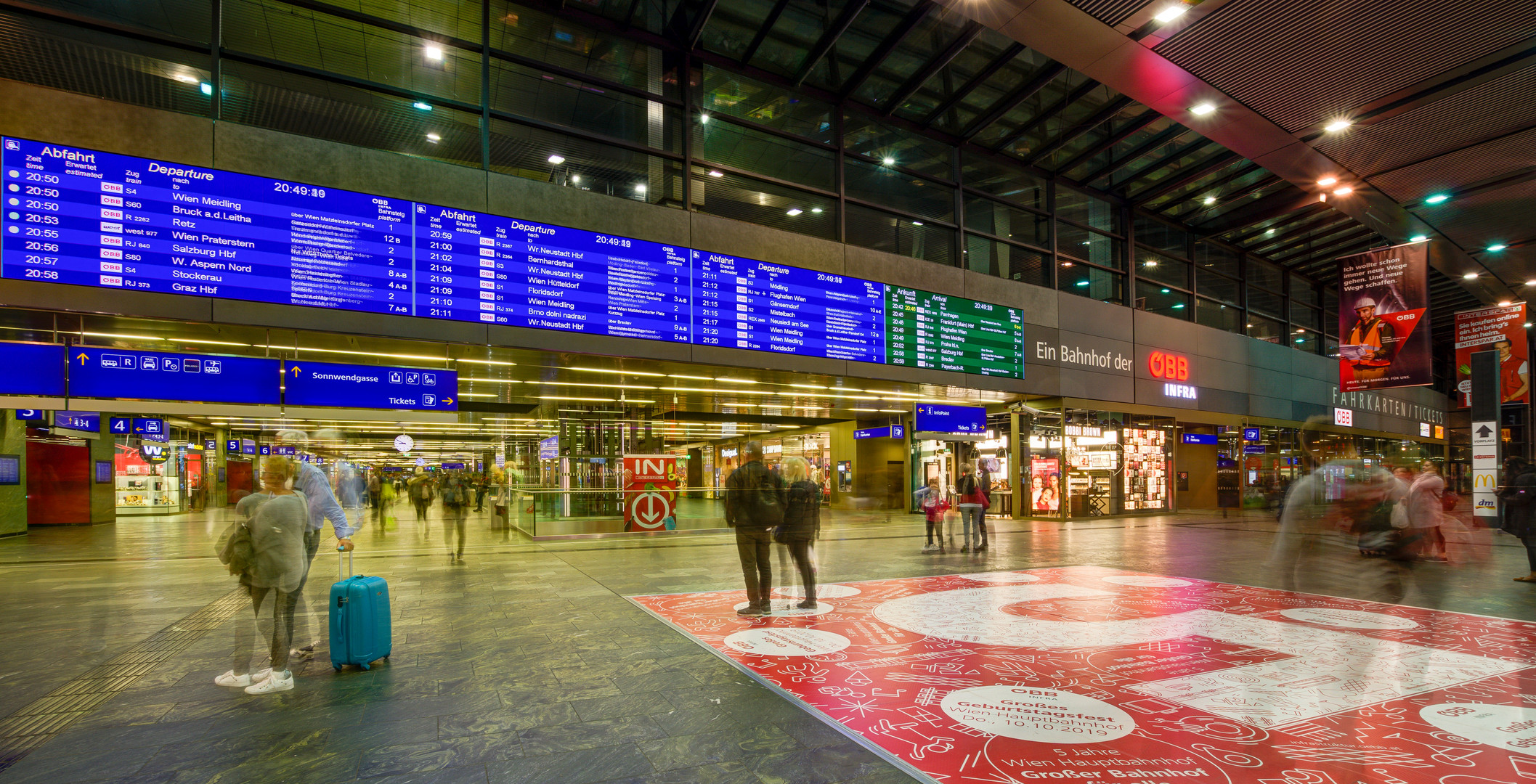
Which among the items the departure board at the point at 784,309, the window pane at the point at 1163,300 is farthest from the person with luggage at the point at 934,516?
the window pane at the point at 1163,300

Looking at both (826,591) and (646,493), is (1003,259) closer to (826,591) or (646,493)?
(646,493)

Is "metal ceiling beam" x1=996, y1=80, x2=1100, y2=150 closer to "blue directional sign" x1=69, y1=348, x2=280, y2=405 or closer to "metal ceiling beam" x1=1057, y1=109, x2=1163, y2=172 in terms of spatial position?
"metal ceiling beam" x1=1057, y1=109, x2=1163, y2=172

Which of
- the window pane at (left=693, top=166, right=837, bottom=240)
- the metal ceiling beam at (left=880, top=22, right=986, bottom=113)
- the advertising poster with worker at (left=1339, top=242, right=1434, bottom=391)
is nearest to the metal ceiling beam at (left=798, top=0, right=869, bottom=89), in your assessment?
the metal ceiling beam at (left=880, top=22, right=986, bottom=113)

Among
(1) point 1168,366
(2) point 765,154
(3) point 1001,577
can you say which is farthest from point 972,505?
(1) point 1168,366

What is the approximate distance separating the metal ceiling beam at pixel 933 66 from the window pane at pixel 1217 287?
44.6 feet

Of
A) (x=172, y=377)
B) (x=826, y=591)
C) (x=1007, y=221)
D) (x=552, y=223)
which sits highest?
(x=1007, y=221)

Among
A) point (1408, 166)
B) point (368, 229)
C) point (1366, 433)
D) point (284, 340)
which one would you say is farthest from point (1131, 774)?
point (1366, 433)

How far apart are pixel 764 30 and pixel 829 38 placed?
4.07 feet

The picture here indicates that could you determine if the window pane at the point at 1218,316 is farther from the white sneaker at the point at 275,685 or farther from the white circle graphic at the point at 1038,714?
the white sneaker at the point at 275,685

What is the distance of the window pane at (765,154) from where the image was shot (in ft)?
49.1

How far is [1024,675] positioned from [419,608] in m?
5.99

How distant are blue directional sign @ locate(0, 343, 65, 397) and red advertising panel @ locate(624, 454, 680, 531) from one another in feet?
31.1

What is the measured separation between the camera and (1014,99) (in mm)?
16000

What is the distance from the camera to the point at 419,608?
7.66m
